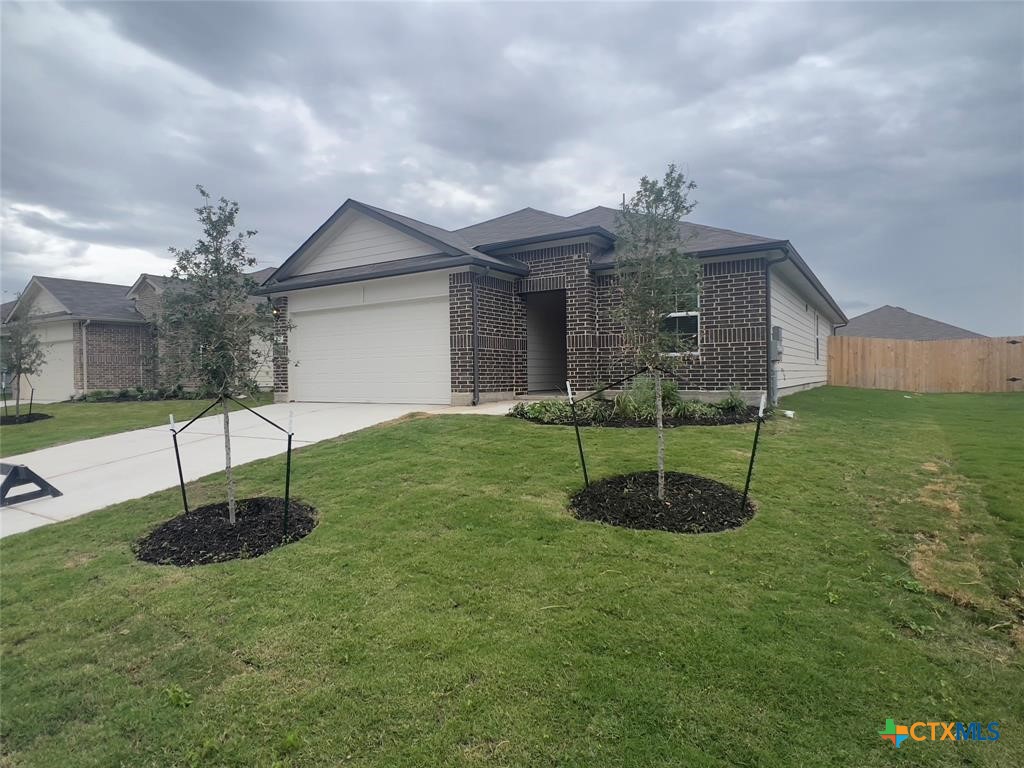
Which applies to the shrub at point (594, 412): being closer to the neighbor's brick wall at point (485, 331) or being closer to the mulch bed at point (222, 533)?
the neighbor's brick wall at point (485, 331)

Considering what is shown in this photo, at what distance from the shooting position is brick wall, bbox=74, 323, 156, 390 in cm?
2059

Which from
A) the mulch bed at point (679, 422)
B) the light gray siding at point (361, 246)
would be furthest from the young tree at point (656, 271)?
the light gray siding at point (361, 246)

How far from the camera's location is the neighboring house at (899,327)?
1130 inches

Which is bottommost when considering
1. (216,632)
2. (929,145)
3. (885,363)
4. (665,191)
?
(216,632)

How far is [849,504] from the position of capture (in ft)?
15.3

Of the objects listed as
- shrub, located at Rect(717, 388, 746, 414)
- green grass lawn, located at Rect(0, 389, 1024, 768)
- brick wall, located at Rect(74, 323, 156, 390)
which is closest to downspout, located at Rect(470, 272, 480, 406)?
shrub, located at Rect(717, 388, 746, 414)

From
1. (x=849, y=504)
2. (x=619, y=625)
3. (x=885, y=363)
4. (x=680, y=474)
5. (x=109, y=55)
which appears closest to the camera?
(x=619, y=625)

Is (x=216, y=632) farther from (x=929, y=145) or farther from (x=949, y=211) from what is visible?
(x=949, y=211)

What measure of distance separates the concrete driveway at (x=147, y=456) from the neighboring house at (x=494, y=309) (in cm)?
126

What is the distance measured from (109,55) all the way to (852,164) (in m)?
18.0

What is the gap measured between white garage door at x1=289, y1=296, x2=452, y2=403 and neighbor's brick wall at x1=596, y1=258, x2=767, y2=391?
4101 mm

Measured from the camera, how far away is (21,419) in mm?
14469

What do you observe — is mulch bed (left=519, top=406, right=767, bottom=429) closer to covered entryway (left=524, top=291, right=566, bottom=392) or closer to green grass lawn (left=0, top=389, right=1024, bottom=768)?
green grass lawn (left=0, top=389, right=1024, bottom=768)

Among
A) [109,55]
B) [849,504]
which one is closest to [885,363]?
[849,504]
